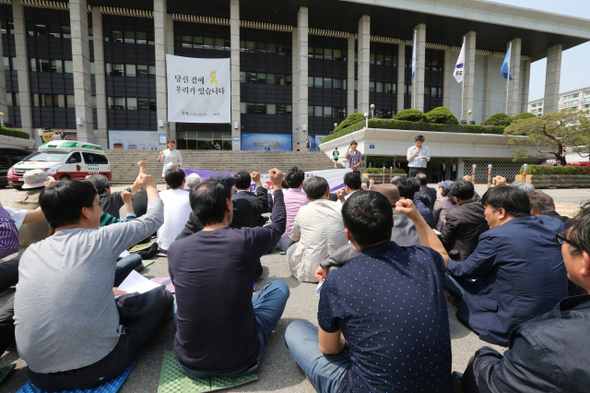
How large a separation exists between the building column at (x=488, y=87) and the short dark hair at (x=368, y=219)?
4005 cm

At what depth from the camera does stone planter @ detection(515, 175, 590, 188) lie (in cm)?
1539

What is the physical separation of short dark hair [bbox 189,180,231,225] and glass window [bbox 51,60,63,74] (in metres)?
35.7

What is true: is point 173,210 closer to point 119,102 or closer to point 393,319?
point 393,319

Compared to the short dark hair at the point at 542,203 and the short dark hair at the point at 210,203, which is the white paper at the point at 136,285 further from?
the short dark hair at the point at 542,203

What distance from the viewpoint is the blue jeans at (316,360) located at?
5.48 feet

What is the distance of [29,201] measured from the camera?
3545 millimetres

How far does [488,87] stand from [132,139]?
134ft

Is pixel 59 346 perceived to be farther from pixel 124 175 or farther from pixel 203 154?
pixel 203 154

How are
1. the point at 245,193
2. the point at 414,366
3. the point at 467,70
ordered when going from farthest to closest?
1. the point at 467,70
2. the point at 245,193
3. the point at 414,366

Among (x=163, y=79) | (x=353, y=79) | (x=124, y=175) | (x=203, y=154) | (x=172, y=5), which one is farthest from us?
(x=353, y=79)

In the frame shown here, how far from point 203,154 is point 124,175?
5.43 m

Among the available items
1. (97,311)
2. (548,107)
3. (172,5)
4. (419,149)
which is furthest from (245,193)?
(548,107)

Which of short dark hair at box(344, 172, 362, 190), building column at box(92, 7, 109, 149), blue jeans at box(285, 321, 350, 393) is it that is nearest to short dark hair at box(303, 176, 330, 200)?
short dark hair at box(344, 172, 362, 190)

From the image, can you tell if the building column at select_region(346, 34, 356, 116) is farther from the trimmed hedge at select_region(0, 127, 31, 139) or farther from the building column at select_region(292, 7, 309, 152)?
the trimmed hedge at select_region(0, 127, 31, 139)
